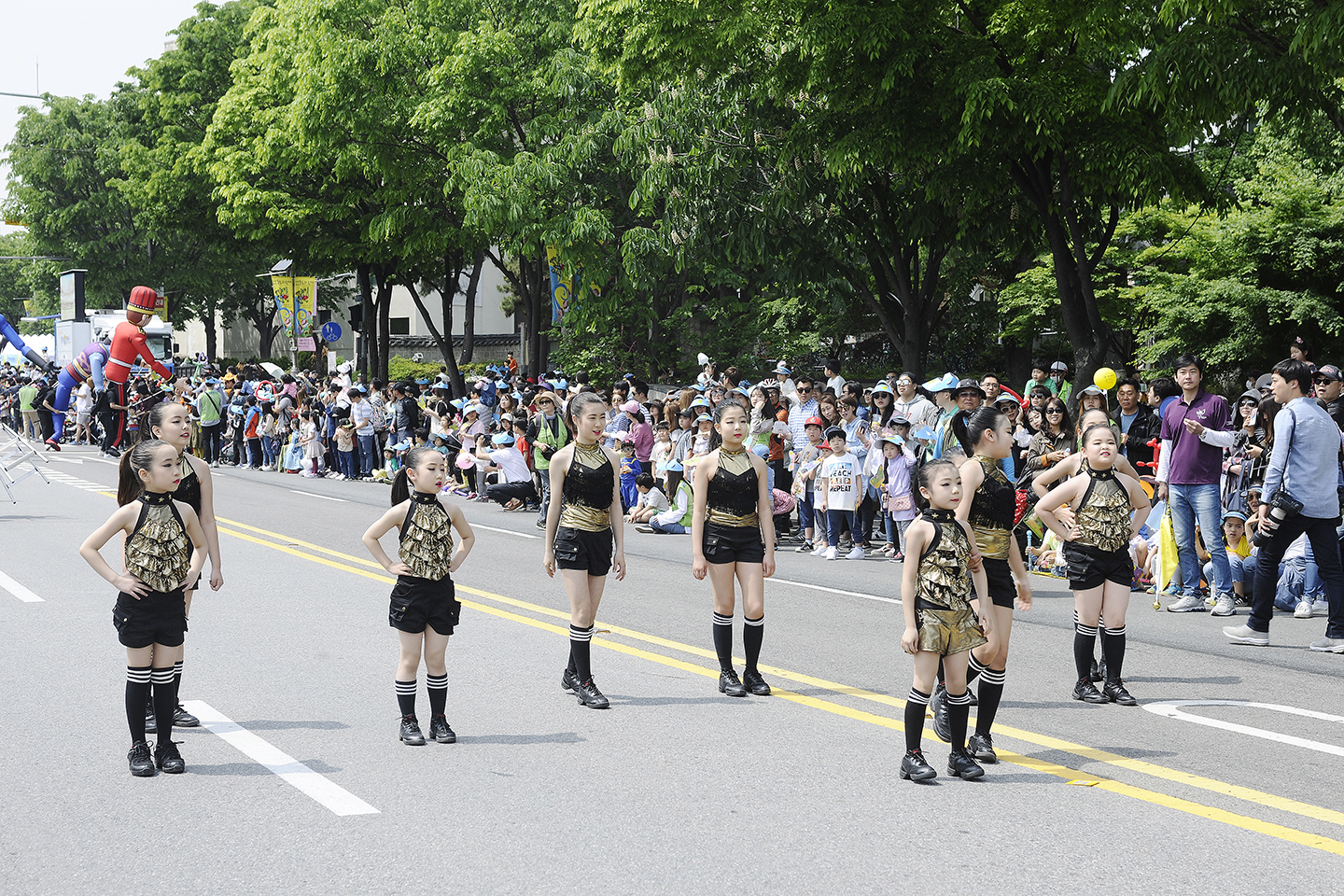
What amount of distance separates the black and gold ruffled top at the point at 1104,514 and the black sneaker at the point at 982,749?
1658 millimetres

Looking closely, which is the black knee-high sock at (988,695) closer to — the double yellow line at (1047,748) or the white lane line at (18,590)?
the double yellow line at (1047,748)

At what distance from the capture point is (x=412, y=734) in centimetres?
646

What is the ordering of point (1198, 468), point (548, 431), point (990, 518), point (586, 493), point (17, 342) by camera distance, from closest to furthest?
point (990, 518), point (586, 493), point (1198, 468), point (17, 342), point (548, 431)

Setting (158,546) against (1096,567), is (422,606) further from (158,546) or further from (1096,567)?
(1096,567)

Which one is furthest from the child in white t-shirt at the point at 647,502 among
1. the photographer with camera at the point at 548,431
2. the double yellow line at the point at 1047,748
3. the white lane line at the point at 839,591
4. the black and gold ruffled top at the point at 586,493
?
the black and gold ruffled top at the point at 586,493

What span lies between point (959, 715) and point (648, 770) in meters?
1.41

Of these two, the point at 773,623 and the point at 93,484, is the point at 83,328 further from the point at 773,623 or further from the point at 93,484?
the point at 773,623

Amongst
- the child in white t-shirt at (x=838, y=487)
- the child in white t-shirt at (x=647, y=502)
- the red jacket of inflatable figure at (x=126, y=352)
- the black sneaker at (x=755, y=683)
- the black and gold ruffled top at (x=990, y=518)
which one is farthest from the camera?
the child in white t-shirt at (x=647, y=502)

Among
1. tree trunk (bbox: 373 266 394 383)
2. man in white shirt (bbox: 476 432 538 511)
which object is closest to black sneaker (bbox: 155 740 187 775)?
man in white shirt (bbox: 476 432 538 511)

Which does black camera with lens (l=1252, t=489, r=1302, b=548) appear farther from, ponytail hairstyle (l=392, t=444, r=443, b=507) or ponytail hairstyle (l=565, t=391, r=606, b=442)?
ponytail hairstyle (l=392, t=444, r=443, b=507)

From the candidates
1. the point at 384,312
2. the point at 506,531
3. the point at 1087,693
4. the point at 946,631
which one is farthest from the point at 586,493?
the point at 384,312

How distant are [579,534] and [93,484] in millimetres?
17241

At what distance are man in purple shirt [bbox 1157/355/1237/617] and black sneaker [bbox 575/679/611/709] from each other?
569 centimetres

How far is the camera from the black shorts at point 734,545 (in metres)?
7.61
